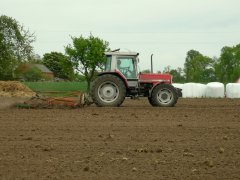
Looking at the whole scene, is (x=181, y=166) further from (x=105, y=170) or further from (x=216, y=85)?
(x=216, y=85)

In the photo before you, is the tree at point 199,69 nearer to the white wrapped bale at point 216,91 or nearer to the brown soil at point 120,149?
the white wrapped bale at point 216,91

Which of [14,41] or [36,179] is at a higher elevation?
[14,41]

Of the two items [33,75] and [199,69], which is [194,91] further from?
[199,69]

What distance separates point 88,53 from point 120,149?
57.3 metres

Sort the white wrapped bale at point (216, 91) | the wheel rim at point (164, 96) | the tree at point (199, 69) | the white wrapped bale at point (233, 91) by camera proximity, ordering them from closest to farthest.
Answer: the wheel rim at point (164, 96), the white wrapped bale at point (233, 91), the white wrapped bale at point (216, 91), the tree at point (199, 69)

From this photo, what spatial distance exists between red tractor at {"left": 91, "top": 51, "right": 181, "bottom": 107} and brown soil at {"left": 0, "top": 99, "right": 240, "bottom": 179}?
637cm

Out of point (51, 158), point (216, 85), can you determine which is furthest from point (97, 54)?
point (51, 158)

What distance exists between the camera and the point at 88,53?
65.6 meters

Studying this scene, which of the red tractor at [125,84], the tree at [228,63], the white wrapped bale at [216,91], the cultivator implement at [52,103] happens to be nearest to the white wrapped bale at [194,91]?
the white wrapped bale at [216,91]

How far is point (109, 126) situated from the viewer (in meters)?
12.2

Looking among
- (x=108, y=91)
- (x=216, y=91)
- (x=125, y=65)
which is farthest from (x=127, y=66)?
(x=216, y=91)

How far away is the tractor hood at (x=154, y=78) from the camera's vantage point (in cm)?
2034

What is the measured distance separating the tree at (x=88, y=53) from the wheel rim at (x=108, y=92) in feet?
143

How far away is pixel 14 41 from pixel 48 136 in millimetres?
56740
